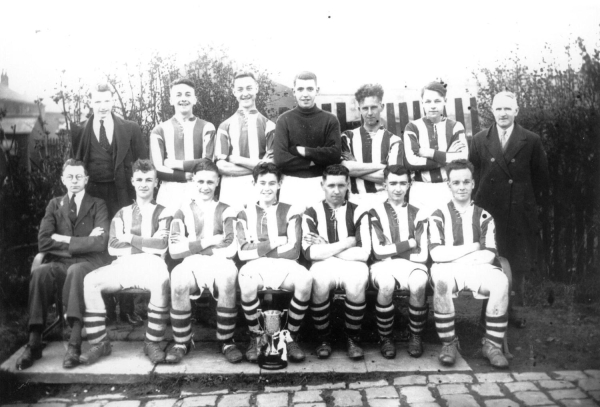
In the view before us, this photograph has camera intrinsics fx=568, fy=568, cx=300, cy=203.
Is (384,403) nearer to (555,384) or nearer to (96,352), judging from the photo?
(555,384)

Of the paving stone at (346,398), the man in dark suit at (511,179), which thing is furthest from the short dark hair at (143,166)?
the man in dark suit at (511,179)

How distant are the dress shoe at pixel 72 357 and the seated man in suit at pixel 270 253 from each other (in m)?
1.00

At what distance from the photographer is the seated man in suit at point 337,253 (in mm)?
3504

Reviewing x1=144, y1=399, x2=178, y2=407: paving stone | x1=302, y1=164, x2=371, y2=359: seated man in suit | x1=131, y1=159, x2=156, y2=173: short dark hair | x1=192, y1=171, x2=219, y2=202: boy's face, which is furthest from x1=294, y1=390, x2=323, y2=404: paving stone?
x1=131, y1=159, x2=156, y2=173: short dark hair

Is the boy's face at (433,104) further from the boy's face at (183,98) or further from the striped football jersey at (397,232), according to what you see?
the boy's face at (183,98)

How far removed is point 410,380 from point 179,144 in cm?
221

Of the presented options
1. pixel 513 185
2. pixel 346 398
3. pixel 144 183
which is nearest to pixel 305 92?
pixel 144 183

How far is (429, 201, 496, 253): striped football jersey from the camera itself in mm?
3615

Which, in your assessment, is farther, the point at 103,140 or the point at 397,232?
the point at 103,140

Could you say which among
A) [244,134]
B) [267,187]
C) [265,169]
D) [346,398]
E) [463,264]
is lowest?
[346,398]

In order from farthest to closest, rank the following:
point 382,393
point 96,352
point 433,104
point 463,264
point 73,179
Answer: point 433,104
point 73,179
point 463,264
point 96,352
point 382,393

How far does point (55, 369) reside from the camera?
10.8 ft

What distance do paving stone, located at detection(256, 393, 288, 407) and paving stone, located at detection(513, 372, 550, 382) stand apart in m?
1.34

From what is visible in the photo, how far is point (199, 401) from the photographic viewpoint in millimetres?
3076
